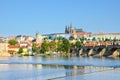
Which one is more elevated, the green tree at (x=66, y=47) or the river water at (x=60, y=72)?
the green tree at (x=66, y=47)

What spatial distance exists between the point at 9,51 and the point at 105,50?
27.2 meters

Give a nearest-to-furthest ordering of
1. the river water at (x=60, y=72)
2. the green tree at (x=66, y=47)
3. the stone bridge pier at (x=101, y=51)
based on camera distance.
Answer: the river water at (x=60, y=72) < the stone bridge pier at (x=101, y=51) < the green tree at (x=66, y=47)

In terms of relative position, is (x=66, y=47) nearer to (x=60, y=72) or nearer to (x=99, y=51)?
(x=99, y=51)

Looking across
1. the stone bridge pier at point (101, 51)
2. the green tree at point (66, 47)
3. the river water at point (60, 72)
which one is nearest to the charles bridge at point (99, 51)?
the stone bridge pier at point (101, 51)

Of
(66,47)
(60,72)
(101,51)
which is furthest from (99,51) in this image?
(60,72)

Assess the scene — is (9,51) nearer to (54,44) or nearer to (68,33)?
(54,44)

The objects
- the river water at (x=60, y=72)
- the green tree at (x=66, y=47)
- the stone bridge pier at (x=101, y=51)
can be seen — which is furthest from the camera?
the green tree at (x=66, y=47)

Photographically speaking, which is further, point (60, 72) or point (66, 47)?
point (66, 47)

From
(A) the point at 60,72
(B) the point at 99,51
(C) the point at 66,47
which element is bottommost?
(A) the point at 60,72

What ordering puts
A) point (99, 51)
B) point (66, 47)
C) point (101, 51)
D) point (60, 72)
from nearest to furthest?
point (60, 72) → point (101, 51) → point (99, 51) → point (66, 47)

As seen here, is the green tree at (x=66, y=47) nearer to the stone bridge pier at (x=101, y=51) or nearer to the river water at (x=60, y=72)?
the stone bridge pier at (x=101, y=51)

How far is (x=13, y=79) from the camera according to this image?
104 ft

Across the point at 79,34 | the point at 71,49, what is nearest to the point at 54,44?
the point at 71,49

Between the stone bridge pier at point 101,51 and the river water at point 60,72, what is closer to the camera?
the river water at point 60,72
